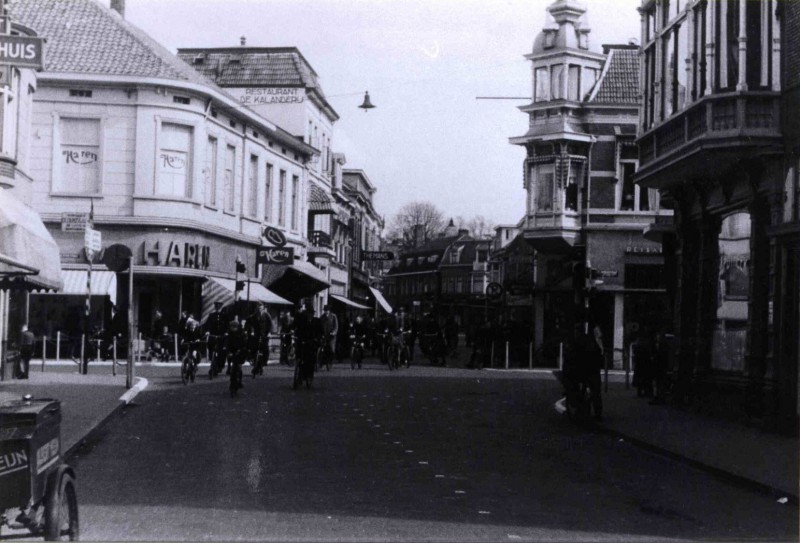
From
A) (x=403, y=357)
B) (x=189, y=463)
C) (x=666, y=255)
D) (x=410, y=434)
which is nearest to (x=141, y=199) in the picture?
(x=403, y=357)

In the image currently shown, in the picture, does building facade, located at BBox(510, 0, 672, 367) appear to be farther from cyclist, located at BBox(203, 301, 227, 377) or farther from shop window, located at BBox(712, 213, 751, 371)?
shop window, located at BBox(712, 213, 751, 371)

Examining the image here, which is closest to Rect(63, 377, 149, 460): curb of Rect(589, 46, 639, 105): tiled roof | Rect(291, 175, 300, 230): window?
Rect(589, 46, 639, 105): tiled roof

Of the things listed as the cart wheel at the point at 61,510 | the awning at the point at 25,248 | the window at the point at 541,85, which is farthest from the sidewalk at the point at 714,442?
the window at the point at 541,85

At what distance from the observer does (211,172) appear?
39.6 m

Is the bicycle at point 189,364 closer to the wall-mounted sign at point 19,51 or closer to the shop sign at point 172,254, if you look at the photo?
the shop sign at point 172,254

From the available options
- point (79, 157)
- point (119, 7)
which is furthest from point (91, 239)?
point (119, 7)

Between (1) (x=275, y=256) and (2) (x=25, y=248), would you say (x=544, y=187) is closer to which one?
(1) (x=275, y=256)

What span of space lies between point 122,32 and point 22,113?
51.1 feet

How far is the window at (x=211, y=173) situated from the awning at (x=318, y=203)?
15.2m

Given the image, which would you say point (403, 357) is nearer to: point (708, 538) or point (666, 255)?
point (666, 255)

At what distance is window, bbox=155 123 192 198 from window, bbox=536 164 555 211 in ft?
44.4

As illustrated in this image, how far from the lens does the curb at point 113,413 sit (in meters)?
12.4

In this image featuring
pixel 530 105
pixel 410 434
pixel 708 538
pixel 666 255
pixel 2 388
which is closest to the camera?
pixel 708 538

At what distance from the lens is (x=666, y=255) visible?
23.7 m
